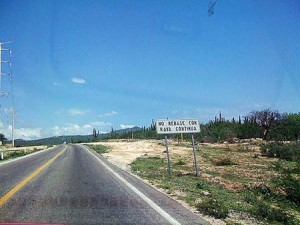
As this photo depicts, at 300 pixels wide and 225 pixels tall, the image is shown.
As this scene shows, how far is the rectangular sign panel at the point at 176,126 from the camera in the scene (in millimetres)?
16812

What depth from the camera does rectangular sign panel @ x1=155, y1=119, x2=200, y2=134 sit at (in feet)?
55.2

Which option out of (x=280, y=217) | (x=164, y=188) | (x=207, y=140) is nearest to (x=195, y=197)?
(x=164, y=188)

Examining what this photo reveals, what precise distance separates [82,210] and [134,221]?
4.94ft

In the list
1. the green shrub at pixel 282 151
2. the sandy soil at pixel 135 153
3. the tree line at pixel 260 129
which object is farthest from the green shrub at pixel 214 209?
the tree line at pixel 260 129

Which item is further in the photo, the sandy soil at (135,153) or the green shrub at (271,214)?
the sandy soil at (135,153)

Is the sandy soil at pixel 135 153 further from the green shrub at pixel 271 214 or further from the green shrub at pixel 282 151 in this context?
the green shrub at pixel 282 151

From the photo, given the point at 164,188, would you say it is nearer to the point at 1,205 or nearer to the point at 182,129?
the point at 182,129

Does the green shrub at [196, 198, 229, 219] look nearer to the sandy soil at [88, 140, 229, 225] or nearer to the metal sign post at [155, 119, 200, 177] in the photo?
the sandy soil at [88, 140, 229, 225]

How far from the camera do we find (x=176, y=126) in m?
17.1

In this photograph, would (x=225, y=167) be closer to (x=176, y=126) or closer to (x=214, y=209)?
(x=176, y=126)

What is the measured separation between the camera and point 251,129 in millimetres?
82625

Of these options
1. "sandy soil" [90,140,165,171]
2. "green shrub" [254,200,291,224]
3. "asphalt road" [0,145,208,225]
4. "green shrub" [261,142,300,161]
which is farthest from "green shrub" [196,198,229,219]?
"green shrub" [261,142,300,161]

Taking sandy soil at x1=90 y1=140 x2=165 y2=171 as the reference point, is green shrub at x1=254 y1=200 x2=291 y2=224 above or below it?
below

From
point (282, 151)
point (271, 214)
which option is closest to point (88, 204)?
point (271, 214)
